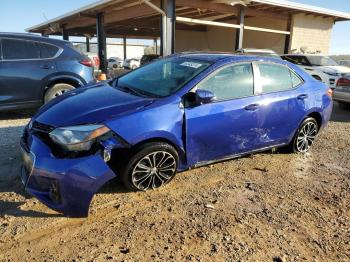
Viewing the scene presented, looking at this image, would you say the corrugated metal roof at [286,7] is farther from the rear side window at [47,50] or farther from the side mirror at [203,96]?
the side mirror at [203,96]

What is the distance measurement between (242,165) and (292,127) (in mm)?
961

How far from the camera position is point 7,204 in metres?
3.43

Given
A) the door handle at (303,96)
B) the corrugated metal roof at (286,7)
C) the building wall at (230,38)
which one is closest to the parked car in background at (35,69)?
the door handle at (303,96)

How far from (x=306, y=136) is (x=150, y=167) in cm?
291

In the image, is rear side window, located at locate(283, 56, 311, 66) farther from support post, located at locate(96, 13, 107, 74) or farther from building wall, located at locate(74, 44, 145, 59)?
building wall, located at locate(74, 44, 145, 59)

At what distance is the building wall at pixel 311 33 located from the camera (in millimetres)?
17641

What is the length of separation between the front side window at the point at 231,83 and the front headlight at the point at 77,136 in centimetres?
136

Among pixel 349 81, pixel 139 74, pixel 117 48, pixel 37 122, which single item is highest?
pixel 139 74

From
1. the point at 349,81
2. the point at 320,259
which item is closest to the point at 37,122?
the point at 320,259

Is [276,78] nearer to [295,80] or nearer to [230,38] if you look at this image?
[295,80]

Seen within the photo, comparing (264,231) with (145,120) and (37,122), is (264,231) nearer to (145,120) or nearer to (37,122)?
(145,120)

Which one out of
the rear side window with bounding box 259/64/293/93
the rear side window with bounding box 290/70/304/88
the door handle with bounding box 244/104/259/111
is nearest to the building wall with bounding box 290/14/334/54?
the rear side window with bounding box 290/70/304/88

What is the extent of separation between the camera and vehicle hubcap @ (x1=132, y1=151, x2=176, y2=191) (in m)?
3.62

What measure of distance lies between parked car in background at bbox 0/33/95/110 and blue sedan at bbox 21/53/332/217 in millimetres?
2849
